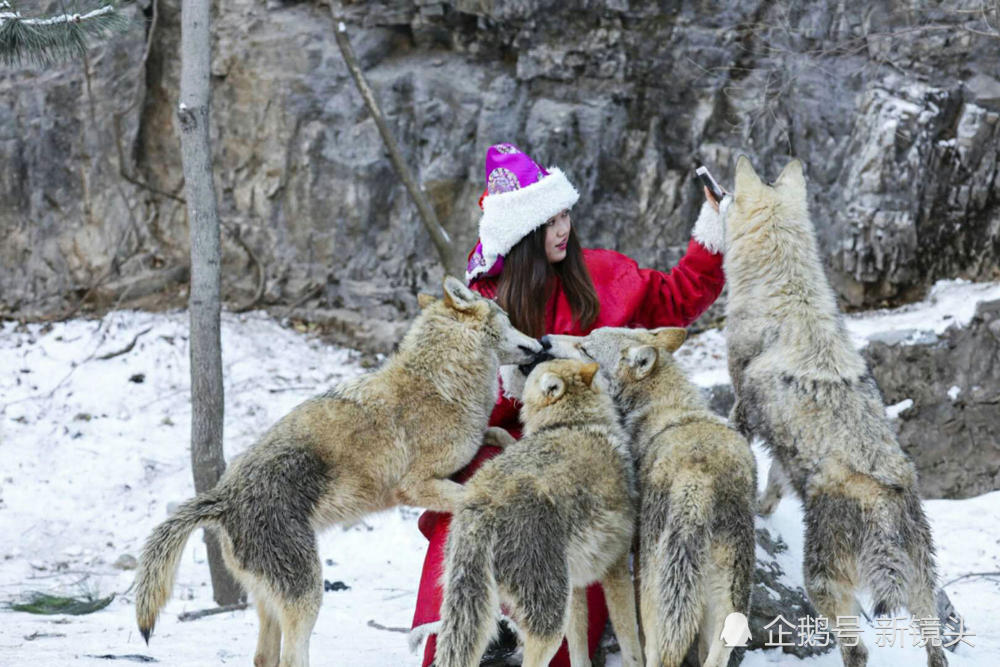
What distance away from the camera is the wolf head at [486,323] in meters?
4.81

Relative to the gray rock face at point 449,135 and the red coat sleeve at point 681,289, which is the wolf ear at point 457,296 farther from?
the gray rock face at point 449,135

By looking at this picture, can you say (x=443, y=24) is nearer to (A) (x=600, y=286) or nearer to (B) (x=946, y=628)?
(A) (x=600, y=286)

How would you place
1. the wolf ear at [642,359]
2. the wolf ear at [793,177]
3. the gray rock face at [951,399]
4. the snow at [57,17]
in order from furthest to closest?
the gray rock face at [951,399]
the snow at [57,17]
the wolf ear at [793,177]
the wolf ear at [642,359]

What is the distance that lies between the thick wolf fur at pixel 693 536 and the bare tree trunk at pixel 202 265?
403 cm

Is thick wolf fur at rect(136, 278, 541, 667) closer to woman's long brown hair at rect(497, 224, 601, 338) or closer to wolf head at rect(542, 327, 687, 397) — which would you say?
wolf head at rect(542, 327, 687, 397)

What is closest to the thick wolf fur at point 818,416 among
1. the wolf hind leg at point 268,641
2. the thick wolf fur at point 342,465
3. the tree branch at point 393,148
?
the thick wolf fur at point 342,465

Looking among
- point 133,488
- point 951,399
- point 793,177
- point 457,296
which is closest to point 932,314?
point 951,399

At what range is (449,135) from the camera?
1188 cm

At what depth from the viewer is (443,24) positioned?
1196cm

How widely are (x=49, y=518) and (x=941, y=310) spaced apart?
28.7 feet

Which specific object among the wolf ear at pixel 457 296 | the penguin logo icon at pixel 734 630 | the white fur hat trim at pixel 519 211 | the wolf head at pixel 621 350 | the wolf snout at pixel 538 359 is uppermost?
the white fur hat trim at pixel 519 211

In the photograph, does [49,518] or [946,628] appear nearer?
[946,628]

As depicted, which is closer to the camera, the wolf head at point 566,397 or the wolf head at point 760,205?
the wolf head at point 566,397

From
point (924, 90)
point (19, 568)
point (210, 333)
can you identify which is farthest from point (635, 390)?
point (924, 90)
